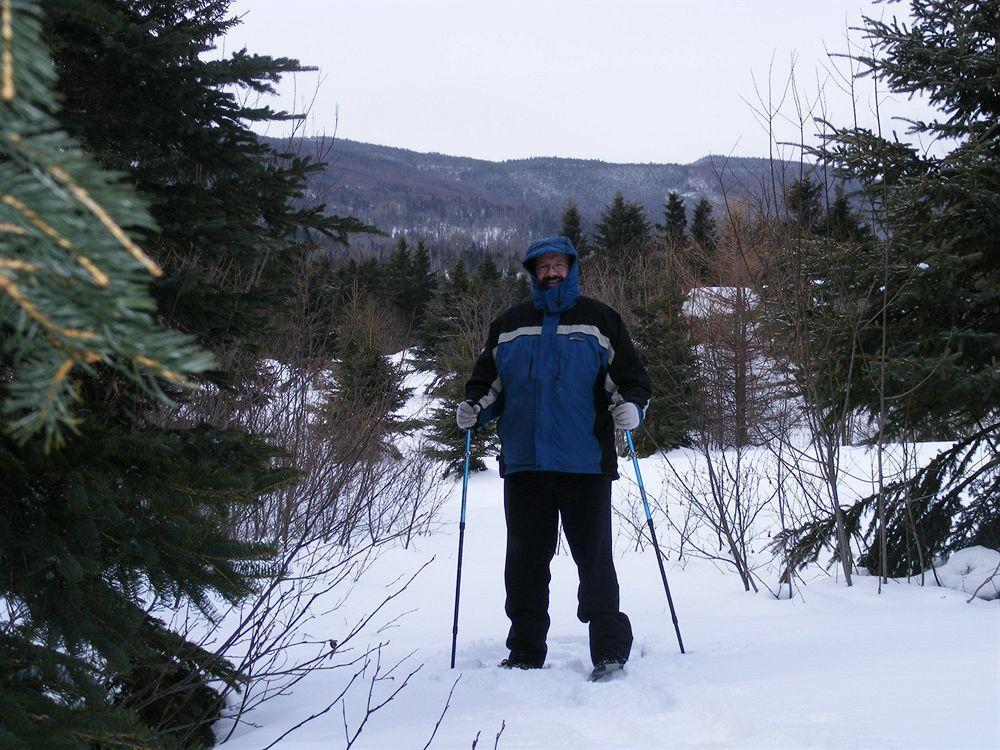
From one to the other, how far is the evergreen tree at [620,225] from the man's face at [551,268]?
3036 cm

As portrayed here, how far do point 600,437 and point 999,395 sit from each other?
266 cm

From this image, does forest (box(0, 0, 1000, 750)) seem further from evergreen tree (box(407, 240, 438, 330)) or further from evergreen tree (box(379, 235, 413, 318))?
evergreen tree (box(407, 240, 438, 330))

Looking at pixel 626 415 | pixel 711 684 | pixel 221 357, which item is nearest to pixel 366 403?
pixel 221 357

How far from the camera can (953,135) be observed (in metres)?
5.33

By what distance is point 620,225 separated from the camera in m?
34.7

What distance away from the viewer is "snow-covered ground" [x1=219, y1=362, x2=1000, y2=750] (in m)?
2.71

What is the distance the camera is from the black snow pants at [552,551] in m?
3.74

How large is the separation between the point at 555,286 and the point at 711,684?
1942 millimetres

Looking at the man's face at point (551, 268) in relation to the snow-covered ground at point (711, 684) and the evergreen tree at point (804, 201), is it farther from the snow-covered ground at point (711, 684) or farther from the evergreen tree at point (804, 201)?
the snow-covered ground at point (711, 684)

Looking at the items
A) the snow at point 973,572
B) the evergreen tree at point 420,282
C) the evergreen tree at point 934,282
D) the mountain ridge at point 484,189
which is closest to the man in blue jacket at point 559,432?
the evergreen tree at point 934,282

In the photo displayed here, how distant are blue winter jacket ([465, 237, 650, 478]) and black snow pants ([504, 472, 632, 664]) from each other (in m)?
0.14

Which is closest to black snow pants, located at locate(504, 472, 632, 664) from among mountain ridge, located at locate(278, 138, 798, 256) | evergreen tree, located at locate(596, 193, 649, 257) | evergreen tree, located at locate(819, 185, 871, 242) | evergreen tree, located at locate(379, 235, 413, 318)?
evergreen tree, located at locate(819, 185, 871, 242)

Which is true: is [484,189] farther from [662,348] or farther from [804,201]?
[804,201]

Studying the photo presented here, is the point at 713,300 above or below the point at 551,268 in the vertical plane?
above
